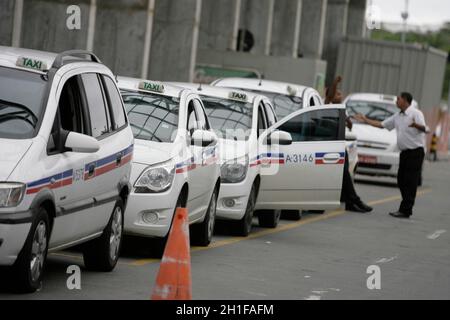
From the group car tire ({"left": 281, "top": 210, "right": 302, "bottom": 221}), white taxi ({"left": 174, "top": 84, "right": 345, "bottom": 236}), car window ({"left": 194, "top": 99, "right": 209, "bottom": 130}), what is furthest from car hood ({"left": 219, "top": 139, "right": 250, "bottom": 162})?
car tire ({"left": 281, "top": 210, "right": 302, "bottom": 221})

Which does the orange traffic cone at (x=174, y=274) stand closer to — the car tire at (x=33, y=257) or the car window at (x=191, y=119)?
the car tire at (x=33, y=257)

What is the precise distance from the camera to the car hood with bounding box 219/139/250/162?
16266 millimetres

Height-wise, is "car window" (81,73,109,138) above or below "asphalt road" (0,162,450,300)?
above

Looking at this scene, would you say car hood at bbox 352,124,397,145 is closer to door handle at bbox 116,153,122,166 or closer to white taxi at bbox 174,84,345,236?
white taxi at bbox 174,84,345,236

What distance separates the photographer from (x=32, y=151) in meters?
9.74

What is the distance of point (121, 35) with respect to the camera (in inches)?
1284

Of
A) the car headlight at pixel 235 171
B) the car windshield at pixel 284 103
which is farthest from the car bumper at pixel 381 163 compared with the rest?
the car headlight at pixel 235 171

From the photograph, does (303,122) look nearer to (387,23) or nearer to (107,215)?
(107,215)

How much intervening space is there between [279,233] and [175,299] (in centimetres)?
903

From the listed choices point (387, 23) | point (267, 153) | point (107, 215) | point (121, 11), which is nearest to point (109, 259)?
point (107, 215)

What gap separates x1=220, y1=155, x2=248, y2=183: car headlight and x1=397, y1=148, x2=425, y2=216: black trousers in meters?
6.44

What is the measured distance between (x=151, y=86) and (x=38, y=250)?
524 centimetres

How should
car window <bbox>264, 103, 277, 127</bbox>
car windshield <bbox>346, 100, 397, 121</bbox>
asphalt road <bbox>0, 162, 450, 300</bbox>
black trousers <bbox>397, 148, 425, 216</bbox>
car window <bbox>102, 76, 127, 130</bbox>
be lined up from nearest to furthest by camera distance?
1. asphalt road <bbox>0, 162, 450, 300</bbox>
2. car window <bbox>102, 76, 127, 130</bbox>
3. car window <bbox>264, 103, 277, 127</bbox>
4. black trousers <bbox>397, 148, 425, 216</bbox>
5. car windshield <bbox>346, 100, 397, 121</bbox>

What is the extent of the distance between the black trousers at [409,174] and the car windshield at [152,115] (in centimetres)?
818
